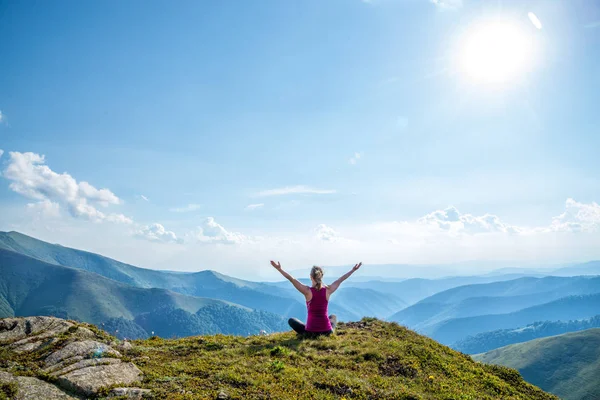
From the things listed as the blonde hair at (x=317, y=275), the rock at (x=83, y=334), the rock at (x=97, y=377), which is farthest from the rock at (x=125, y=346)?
the blonde hair at (x=317, y=275)

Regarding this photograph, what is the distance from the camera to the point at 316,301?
1686 centimetres

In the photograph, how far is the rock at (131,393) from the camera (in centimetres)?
975

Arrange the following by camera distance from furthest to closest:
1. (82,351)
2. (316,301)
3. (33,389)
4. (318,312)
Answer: (318,312) < (316,301) < (82,351) < (33,389)

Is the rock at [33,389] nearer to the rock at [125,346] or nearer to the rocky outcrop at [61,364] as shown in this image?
the rocky outcrop at [61,364]

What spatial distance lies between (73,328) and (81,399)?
7370 millimetres

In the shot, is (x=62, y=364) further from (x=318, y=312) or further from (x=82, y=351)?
(x=318, y=312)

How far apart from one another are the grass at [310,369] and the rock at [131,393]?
0.31 metres

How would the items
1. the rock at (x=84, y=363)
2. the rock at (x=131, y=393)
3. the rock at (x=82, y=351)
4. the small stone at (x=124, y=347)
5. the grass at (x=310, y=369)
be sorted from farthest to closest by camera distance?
the small stone at (x=124, y=347) < the rock at (x=82, y=351) < the grass at (x=310, y=369) < the rock at (x=84, y=363) < the rock at (x=131, y=393)

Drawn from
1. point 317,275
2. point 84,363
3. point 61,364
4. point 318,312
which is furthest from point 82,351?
point 318,312

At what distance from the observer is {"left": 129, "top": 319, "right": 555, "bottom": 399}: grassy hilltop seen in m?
11.1

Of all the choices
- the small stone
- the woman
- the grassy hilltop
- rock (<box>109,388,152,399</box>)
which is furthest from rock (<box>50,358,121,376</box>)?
the woman

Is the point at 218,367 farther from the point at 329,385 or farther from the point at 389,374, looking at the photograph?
the point at 389,374

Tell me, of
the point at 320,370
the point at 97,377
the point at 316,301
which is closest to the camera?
the point at 97,377

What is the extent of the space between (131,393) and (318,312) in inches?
361
